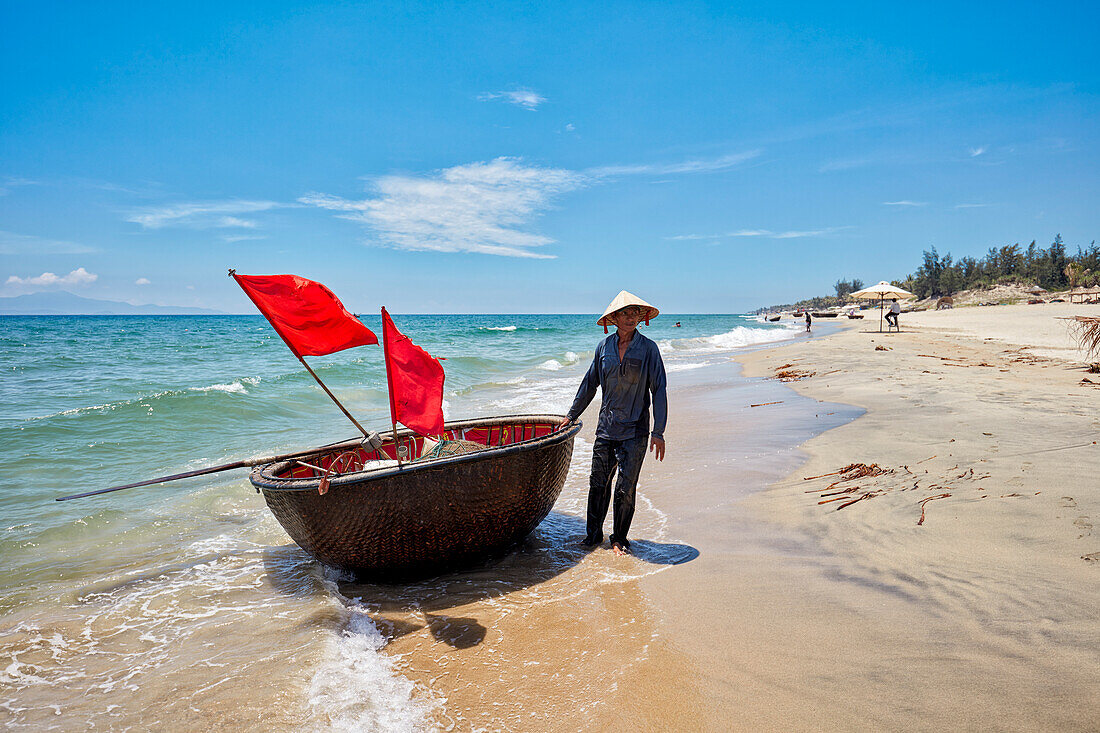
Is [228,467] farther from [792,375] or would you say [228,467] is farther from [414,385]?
[792,375]

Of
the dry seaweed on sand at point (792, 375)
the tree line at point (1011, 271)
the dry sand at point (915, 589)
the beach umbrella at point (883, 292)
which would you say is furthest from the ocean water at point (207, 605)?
the tree line at point (1011, 271)

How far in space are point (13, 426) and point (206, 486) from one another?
5.58 meters

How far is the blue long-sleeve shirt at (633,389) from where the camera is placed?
163 inches

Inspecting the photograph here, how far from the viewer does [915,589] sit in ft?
10.0

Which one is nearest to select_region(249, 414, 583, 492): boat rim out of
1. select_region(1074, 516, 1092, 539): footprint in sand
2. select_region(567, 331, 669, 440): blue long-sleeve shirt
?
select_region(567, 331, 669, 440): blue long-sleeve shirt

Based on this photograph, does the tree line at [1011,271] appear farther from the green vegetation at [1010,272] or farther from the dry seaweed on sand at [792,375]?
the dry seaweed on sand at [792,375]

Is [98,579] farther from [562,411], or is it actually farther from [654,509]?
[562,411]

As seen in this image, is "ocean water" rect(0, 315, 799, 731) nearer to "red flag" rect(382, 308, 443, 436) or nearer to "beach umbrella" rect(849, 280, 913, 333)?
"red flag" rect(382, 308, 443, 436)

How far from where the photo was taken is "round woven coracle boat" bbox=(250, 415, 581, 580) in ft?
11.3

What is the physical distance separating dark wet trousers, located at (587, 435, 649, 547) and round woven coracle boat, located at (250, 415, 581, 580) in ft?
1.05

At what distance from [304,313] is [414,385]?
2.96 feet

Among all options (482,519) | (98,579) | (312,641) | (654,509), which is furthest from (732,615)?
(98,579)

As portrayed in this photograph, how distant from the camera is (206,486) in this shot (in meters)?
6.76

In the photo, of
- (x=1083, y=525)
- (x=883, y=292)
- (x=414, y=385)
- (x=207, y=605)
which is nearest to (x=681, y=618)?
(x=414, y=385)
